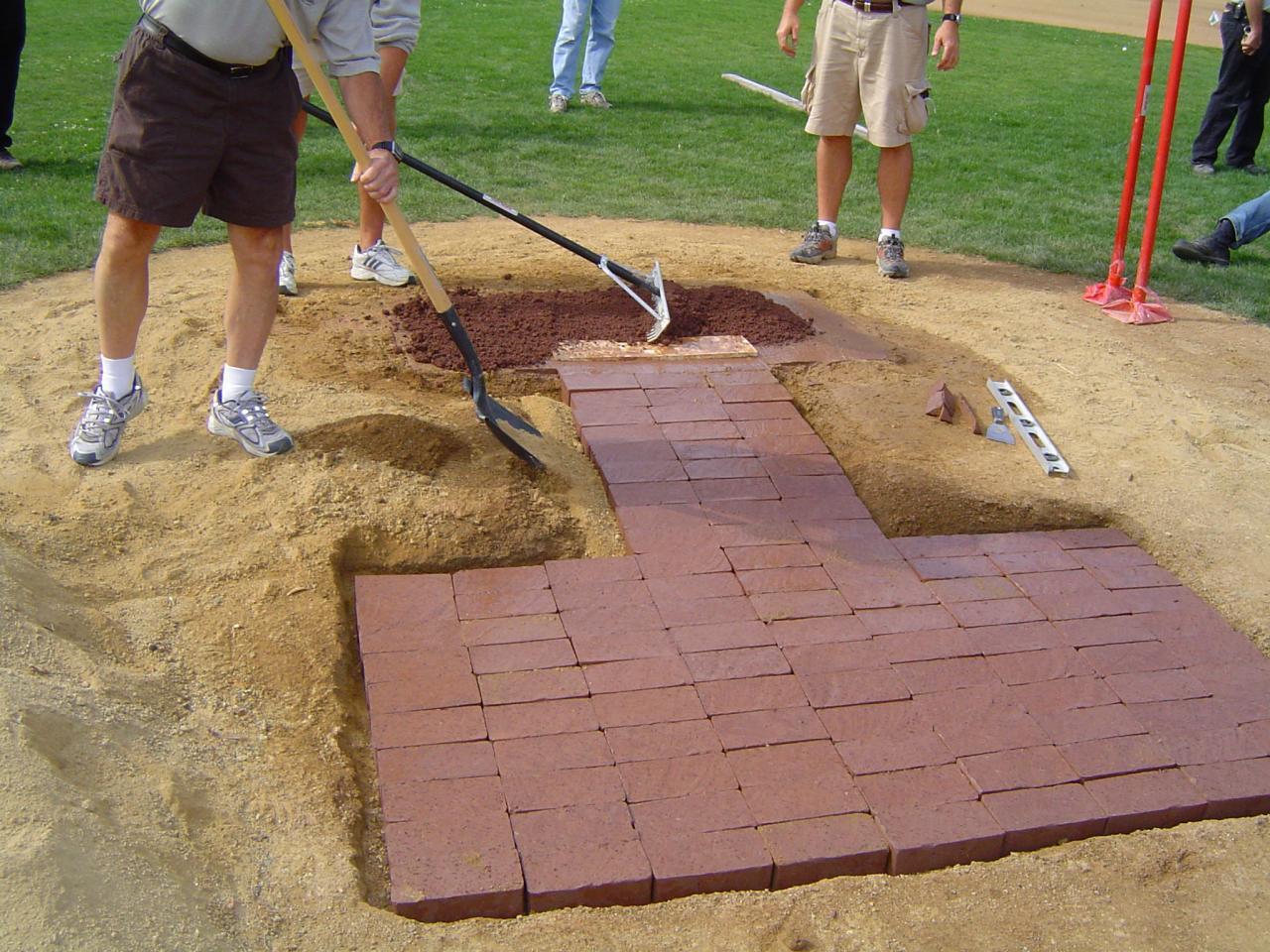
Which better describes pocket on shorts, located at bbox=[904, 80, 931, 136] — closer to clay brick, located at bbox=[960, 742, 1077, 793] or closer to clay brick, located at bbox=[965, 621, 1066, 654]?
clay brick, located at bbox=[965, 621, 1066, 654]

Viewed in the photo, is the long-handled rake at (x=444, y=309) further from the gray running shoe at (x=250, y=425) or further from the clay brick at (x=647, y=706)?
the clay brick at (x=647, y=706)

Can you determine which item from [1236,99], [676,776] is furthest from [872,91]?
[1236,99]

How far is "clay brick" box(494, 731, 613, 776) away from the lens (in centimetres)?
294

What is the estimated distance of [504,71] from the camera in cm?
1171

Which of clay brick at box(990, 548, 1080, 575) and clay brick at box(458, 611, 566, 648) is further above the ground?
clay brick at box(990, 548, 1080, 575)

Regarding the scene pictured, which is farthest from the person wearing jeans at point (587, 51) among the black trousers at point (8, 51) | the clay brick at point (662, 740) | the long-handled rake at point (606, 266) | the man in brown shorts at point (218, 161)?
the clay brick at point (662, 740)

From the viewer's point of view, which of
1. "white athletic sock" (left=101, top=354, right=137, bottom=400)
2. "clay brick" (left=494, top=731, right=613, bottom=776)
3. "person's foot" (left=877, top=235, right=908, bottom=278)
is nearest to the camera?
"clay brick" (left=494, top=731, right=613, bottom=776)

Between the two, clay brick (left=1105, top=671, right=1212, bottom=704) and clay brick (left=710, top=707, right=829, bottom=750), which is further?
clay brick (left=1105, top=671, right=1212, bottom=704)

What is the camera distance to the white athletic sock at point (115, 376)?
400 cm

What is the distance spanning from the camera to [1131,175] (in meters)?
5.93

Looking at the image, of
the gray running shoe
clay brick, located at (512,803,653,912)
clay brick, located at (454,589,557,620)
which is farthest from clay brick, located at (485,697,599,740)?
the gray running shoe

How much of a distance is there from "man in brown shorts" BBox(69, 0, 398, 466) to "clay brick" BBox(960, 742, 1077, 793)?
7.48 feet

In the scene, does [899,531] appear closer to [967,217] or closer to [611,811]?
[611,811]

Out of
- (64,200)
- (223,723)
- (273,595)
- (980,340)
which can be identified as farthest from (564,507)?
(64,200)
